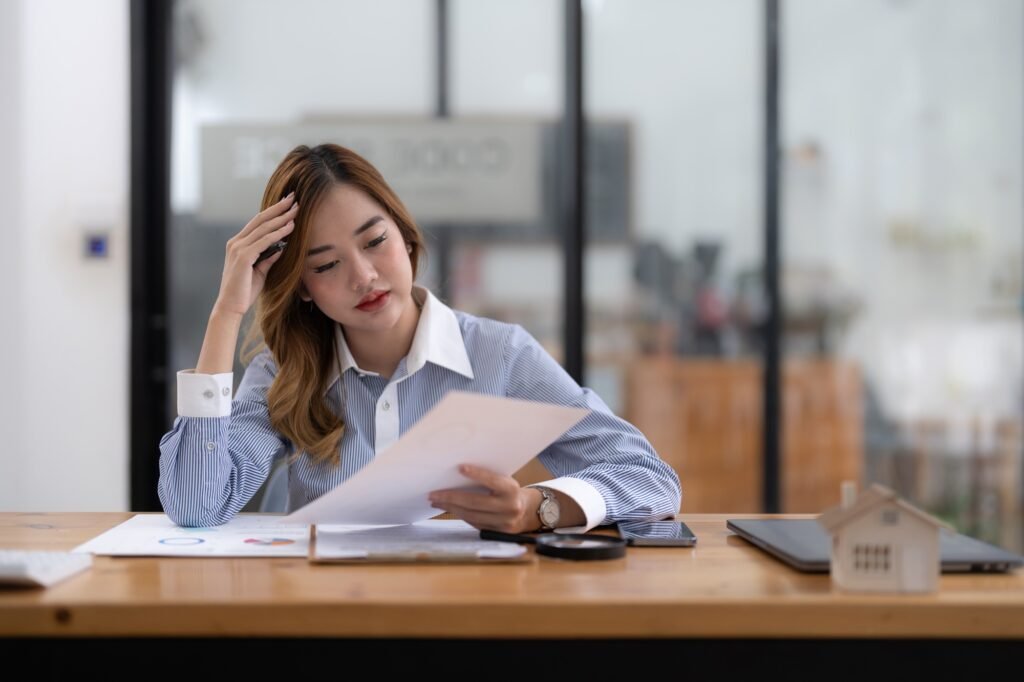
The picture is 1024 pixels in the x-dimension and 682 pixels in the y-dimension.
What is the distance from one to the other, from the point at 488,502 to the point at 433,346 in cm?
52

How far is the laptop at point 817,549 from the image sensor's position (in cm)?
118

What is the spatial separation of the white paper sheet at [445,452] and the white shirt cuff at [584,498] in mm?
142

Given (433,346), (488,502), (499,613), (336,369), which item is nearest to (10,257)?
(336,369)

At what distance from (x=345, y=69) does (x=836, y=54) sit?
5.86 ft

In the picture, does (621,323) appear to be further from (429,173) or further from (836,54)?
(836,54)

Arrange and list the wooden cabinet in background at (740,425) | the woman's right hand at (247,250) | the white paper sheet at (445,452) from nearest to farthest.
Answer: the white paper sheet at (445,452)
the woman's right hand at (247,250)
the wooden cabinet in background at (740,425)

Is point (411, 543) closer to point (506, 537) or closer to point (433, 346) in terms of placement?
point (506, 537)

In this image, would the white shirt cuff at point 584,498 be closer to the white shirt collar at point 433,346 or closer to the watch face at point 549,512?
the watch face at point 549,512

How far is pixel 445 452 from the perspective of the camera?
123 centimetres

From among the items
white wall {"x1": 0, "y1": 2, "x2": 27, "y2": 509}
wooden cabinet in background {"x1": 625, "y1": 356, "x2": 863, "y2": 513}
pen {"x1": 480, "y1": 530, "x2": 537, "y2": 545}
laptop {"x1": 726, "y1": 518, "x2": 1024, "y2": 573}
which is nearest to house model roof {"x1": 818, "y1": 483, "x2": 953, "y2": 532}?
laptop {"x1": 726, "y1": 518, "x2": 1024, "y2": 573}

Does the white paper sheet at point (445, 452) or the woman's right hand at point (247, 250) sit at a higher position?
the woman's right hand at point (247, 250)

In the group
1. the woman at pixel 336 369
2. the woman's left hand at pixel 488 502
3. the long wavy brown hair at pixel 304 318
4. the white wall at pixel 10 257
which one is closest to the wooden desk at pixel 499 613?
the woman's left hand at pixel 488 502

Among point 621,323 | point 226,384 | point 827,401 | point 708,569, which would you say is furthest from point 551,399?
point 827,401

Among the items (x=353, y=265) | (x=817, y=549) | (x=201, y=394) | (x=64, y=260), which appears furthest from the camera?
(x=64, y=260)
